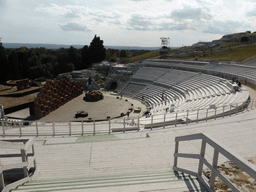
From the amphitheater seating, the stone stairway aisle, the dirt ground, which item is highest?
the stone stairway aisle

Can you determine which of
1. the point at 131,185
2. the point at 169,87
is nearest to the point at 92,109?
the point at 169,87

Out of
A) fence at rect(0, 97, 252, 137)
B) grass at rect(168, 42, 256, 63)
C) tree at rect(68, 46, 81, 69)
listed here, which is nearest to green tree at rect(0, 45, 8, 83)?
tree at rect(68, 46, 81, 69)

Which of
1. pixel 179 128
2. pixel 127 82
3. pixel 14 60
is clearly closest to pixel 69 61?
pixel 14 60

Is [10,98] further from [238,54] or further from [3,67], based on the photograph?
[238,54]

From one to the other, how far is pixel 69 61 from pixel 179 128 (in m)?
57.6

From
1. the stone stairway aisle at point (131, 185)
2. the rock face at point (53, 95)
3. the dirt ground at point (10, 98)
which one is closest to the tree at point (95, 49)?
the rock face at point (53, 95)

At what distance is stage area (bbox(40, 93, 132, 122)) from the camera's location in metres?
25.6

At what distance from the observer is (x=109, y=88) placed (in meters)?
45.4

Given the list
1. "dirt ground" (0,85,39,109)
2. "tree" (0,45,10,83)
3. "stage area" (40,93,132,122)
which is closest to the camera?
"stage area" (40,93,132,122)

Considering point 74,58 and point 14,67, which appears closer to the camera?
point 14,67

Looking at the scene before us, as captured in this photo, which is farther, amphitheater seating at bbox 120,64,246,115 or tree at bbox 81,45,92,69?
tree at bbox 81,45,92,69

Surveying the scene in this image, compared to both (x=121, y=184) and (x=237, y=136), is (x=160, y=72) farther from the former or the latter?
(x=121, y=184)

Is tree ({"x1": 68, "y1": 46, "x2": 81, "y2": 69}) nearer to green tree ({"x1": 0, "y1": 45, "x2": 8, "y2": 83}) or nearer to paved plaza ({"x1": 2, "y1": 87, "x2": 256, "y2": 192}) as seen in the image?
green tree ({"x1": 0, "y1": 45, "x2": 8, "y2": 83})

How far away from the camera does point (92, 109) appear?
2916cm
